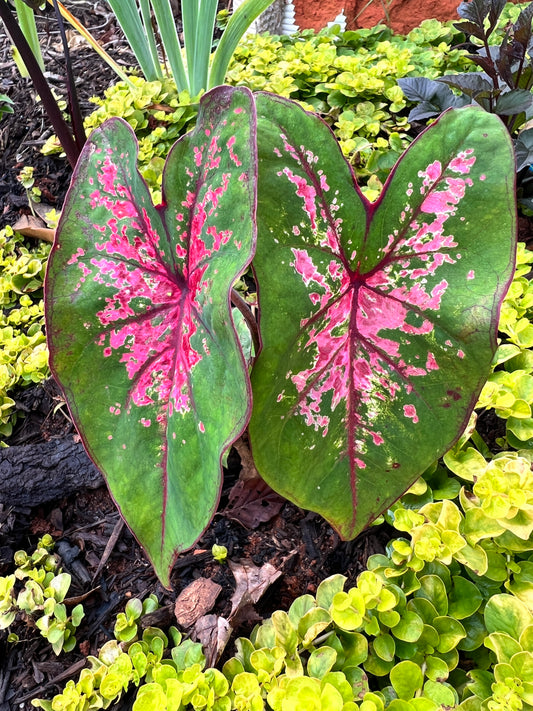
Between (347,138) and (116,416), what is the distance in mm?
1181

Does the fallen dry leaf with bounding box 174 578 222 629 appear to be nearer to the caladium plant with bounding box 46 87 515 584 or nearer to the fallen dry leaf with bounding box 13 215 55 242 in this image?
the caladium plant with bounding box 46 87 515 584

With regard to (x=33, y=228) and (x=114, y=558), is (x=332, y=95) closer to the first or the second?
(x=33, y=228)

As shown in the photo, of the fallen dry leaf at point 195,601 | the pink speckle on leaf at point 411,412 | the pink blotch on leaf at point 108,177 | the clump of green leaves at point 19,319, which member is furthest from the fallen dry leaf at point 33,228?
the pink speckle on leaf at point 411,412

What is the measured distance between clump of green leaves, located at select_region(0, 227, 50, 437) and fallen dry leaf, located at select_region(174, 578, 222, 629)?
0.63m

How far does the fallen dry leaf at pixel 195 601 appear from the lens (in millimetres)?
937

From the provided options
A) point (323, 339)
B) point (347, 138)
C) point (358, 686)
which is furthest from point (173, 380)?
point (347, 138)

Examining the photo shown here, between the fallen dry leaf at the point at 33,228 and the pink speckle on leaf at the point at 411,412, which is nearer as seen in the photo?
the pink speckle on leaf at the point at 411,412

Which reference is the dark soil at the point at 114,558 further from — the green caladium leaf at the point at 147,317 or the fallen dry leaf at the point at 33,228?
the fallen dry leaf at the point at 33,228

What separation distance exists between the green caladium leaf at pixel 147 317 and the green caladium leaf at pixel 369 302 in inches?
3.1

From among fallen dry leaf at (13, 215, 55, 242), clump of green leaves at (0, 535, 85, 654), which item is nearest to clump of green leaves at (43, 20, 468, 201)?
fallen dry leaf at (13, 215, 55, 242)

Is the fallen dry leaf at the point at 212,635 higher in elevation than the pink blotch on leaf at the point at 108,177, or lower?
lower

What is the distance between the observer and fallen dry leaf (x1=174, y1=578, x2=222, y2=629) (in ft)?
3.07

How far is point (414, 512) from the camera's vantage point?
85 centimetres

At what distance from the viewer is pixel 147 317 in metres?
0.79
